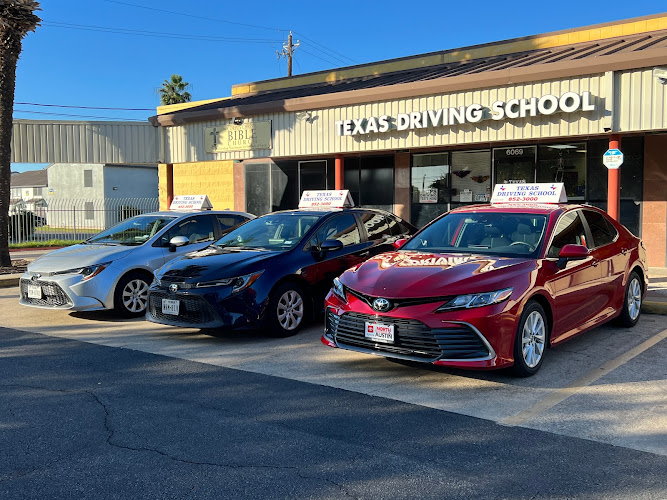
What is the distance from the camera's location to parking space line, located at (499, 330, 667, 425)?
4.59 meters

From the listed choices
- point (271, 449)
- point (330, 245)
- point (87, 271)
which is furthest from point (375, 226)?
point (271, 449)

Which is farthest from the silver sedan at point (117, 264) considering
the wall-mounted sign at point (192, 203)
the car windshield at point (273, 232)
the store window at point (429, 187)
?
the store window at point (429, 187)

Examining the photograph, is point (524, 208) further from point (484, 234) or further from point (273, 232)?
point (273, 232)

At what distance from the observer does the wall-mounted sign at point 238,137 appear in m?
16.2

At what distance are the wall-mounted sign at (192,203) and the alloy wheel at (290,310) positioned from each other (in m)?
4.50

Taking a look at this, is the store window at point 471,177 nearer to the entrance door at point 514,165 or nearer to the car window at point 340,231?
the entrance door at point 514,165

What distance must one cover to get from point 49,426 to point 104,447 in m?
0.66

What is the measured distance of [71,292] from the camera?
809 cm

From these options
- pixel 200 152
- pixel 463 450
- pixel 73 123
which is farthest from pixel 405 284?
pixel 73 123

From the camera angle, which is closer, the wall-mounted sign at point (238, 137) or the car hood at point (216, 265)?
the car hood at point (216, 265)

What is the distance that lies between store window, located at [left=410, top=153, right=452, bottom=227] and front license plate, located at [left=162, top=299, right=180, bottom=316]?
9.51 meters

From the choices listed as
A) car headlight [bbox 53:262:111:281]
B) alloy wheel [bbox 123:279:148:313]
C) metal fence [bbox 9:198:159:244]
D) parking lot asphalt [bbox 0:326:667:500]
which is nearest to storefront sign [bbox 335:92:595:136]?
alloy wheel [bbox 123:279:148:313]

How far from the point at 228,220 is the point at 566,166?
7886mm

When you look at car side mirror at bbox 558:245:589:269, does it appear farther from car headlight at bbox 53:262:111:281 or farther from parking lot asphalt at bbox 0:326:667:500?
car headlight at bbox 53:262:111:281
